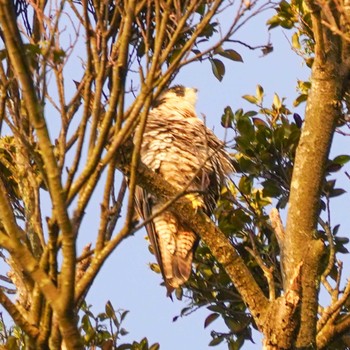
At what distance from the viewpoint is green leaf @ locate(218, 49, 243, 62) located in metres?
4.50

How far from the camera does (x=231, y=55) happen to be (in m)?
4.53

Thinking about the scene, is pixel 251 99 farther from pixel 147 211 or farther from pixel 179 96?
pixel 179 96

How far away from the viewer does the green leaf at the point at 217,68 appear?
4.57 metres

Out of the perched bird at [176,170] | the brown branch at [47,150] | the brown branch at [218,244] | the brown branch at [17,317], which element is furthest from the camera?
the perched bird at [176,170]

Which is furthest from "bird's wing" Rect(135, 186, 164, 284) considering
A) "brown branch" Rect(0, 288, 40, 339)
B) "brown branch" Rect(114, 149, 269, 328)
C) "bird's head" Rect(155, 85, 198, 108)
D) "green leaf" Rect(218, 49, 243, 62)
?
"brown branch" Rect(0, 288, 40, 339)

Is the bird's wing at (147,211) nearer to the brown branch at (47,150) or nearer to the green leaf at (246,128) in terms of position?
the green leaf at (246,128)

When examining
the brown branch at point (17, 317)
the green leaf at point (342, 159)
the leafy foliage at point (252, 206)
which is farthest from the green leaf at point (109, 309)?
the brown branch at point (17, 317)

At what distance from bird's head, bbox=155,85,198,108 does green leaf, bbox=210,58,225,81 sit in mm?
2197

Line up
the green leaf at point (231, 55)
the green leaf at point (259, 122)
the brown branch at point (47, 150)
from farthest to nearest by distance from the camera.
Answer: the green leaf at point (259, 122) → the green leaf at point (231, 55) → the brown branch at point (47, 150)

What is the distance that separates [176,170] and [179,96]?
4.40 ft

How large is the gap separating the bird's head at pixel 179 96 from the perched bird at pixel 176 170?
543 mm

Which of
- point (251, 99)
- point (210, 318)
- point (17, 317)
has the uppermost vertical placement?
point (251, 99)

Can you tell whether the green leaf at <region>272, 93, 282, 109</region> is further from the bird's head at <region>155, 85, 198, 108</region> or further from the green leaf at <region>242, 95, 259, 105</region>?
the bird's head at <region>155, 85, 198, 108</region>

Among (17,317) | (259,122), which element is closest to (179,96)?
(259,122)
